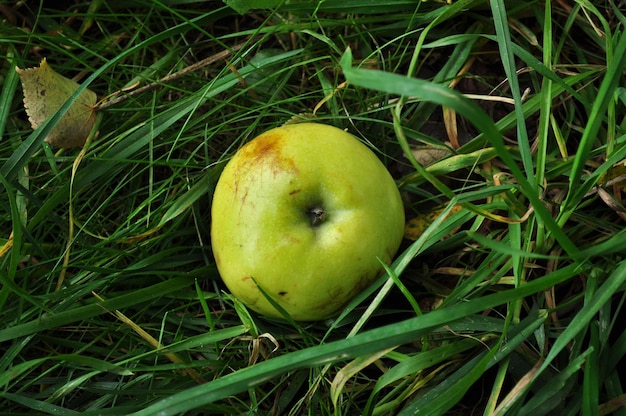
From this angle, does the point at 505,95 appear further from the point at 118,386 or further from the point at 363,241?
the point at 118,386

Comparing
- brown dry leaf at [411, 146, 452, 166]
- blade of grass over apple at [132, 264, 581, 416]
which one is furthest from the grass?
blade of grass over apple at [132, 264, 581, 416]

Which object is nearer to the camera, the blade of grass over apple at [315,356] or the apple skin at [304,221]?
the blade of grass over apple at [315,356]

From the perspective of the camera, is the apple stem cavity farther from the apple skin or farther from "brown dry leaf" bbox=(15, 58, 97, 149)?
"brown dry leaf" bbox=(15, 58, 97, 149)

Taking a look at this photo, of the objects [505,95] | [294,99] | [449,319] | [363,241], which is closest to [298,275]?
[363,241]

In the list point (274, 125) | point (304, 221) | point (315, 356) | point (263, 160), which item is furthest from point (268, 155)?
point (315, 356)

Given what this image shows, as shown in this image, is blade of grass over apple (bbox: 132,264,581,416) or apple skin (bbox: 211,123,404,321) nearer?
blade of grass over apple (bbox: 132,264,581,416)

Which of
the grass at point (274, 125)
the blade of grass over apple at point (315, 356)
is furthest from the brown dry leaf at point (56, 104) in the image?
the blade of grass over apple at point (315, 356)

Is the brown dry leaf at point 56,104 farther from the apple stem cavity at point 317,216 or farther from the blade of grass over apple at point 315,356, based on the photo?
the blade of grass over apple at point 315,356

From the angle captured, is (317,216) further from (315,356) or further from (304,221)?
(315,356)
